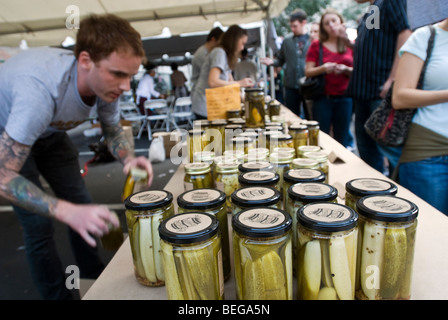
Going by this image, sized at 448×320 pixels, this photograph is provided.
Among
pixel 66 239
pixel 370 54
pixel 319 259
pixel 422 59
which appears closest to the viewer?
pixel 319 259

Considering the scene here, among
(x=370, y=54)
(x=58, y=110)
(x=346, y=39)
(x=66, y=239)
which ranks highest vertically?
(x=346, y=39)

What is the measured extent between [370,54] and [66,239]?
254 centimetres

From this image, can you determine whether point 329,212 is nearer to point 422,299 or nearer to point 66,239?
point 422,299

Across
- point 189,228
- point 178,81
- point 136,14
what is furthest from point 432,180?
point 178,81

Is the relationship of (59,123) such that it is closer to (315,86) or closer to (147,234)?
(147,234)

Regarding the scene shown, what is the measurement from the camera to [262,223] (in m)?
0.53

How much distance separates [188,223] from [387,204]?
0.39m

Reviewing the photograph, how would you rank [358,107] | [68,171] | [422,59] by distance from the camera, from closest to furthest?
[422,59] → [68,171] → [358,107]

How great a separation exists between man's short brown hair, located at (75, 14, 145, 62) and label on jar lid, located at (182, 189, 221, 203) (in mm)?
617

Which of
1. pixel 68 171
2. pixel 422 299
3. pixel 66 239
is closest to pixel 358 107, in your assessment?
pixel 422 299

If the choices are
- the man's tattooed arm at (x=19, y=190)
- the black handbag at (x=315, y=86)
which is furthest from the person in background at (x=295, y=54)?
the man's tattooed arm at (x=19, y=190)

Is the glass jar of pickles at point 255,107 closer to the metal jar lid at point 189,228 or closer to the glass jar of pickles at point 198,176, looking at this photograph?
the glass jar of pickles at point 198,176

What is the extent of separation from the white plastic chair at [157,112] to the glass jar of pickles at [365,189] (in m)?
5.79
